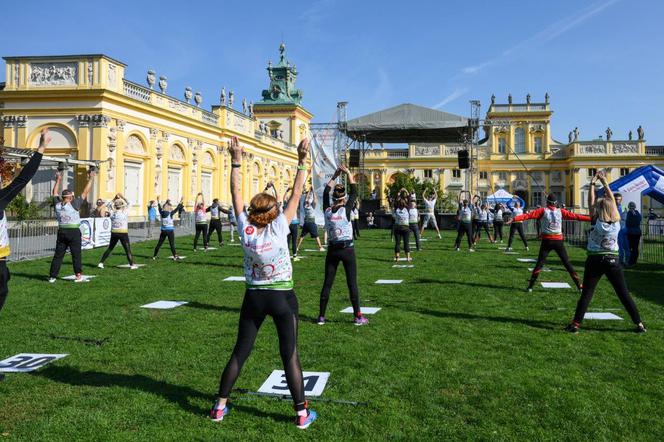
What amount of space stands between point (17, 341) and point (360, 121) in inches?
1187

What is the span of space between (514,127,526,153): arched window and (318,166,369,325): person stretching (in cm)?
6400

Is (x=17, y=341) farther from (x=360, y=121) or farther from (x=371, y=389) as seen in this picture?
(x=360, y=121)

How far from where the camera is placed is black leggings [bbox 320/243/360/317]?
7098 mm

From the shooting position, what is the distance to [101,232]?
65.6ft

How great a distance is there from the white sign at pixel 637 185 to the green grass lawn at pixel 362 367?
7.30m

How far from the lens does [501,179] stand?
219 ft

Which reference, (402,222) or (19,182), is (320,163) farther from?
(19,182)

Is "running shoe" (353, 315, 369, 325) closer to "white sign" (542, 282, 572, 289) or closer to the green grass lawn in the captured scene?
the green grass lawn

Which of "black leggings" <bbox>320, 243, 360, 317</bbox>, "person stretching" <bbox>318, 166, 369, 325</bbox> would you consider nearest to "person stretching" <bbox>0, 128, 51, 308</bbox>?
"person stretching" <bbox>318, 166, 369, 325</bbox>

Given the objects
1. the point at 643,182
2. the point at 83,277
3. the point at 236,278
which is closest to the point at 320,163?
the point at 643,182

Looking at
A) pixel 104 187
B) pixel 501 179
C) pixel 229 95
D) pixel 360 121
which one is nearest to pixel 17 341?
pixel 104 187

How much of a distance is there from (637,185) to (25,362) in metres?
16.8

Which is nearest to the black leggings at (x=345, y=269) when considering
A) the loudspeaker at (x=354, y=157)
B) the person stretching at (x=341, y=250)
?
the person stretching at (x=341, y=250)

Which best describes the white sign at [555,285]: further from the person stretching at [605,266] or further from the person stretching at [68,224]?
the person stretching at [68,224]
